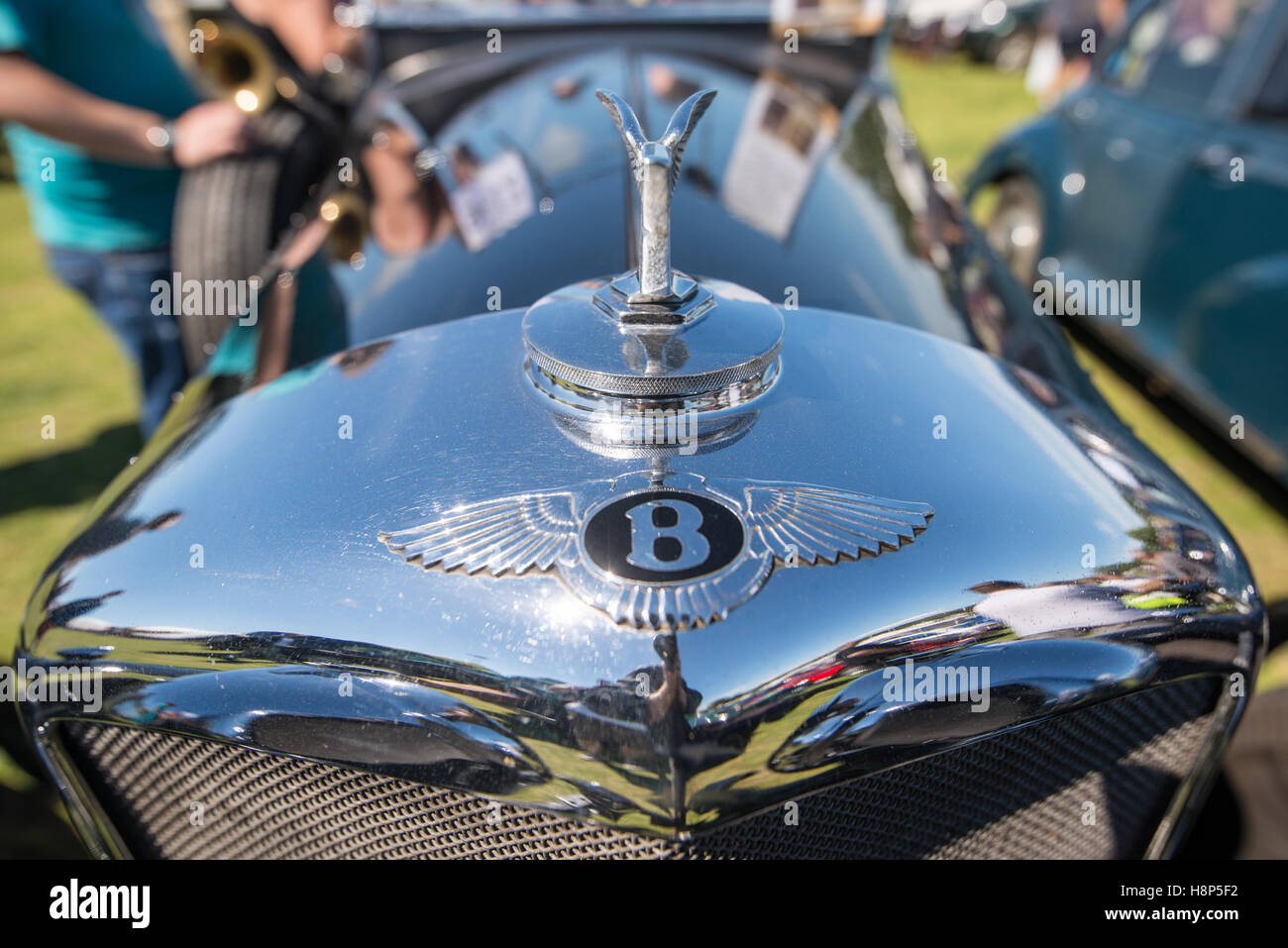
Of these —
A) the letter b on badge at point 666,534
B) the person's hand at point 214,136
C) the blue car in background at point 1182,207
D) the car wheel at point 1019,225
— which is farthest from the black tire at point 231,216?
the car wheel at point 1019,225

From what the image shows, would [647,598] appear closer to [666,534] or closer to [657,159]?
[666,534]

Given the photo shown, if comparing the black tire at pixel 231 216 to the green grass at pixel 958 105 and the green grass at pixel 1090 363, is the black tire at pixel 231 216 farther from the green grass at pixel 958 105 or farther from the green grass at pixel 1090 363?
the green grass at pixel 958 105

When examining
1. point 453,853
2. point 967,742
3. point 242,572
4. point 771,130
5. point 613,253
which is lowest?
point 453,853

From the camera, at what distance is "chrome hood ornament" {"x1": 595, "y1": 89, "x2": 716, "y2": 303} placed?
1.11 meters

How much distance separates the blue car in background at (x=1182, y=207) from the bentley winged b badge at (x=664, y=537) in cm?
194

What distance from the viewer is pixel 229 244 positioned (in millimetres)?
2223

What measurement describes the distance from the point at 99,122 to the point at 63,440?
7.57 feet

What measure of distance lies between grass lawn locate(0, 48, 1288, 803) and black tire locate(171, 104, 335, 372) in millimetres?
1119

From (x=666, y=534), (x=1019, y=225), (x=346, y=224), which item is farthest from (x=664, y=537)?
(x=1019, y=225)

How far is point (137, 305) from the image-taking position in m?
2.77

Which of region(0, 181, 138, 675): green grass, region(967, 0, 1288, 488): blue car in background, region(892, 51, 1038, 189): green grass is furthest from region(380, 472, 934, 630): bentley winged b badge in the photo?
region(892, 51, 1038, 189): green grass
